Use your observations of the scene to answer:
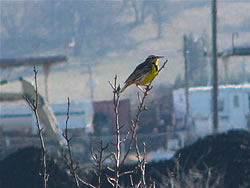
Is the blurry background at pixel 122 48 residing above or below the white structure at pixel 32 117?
above

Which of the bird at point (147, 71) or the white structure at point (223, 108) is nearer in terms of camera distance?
the bird at point (147, 71)

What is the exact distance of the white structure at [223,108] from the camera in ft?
86.4

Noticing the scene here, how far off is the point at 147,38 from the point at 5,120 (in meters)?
28.1

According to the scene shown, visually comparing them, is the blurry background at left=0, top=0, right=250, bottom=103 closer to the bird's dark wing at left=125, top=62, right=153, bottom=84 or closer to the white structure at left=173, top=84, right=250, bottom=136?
the white structure at left=173, top=84, right=250, bottom=136

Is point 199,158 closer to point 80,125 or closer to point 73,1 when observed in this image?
point 80,125

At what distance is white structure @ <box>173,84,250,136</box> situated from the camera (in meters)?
26.3

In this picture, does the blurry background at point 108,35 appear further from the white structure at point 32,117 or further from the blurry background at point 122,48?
the white structure at point 32,117

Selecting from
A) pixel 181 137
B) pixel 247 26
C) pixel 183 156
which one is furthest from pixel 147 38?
pixel 183 156

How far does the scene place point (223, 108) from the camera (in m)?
27.5

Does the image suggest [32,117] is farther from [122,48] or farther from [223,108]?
[122,48]

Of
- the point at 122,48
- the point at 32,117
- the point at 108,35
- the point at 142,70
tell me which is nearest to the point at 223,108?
the point at 32,117

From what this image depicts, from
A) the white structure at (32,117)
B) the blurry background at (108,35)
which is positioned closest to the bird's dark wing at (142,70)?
the white structure at (32,117)

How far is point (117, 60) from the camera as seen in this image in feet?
163

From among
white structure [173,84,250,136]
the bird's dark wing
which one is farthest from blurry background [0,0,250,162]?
the bird's dark wing
